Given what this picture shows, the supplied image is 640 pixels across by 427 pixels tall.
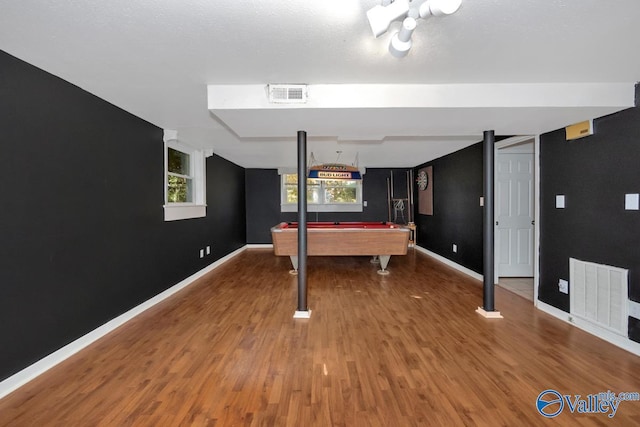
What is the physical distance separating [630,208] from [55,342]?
480 cm

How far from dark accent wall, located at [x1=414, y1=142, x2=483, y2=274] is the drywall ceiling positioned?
1553 mm

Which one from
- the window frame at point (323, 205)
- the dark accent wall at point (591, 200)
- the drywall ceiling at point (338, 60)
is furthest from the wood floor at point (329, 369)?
the window frame at point (323, 205)

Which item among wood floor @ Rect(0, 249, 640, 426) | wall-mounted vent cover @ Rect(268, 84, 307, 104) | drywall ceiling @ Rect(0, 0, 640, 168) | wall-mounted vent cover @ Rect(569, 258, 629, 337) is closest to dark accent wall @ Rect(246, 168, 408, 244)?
wood floor @ Rect(0, 249, 640, 426)

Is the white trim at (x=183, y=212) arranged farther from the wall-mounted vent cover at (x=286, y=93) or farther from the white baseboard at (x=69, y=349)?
the wall-mounted vent cover at (x=286, y=93)

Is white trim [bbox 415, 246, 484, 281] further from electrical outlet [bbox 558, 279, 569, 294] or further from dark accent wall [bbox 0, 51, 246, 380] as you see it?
dark accent wall [bbox 0, 51, 246, 380]

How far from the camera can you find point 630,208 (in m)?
2.41

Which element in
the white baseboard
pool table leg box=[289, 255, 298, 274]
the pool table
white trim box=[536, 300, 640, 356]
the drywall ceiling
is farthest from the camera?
pool table leg box=[289, 255, 298, 274]

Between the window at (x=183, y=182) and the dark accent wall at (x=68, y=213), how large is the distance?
0.73ft

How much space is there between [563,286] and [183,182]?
522 centimetres

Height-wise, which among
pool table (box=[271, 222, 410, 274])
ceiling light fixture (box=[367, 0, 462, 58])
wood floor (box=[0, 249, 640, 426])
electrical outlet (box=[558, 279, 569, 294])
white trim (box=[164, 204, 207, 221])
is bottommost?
wood floor (box=[0, 249, 640, 426])

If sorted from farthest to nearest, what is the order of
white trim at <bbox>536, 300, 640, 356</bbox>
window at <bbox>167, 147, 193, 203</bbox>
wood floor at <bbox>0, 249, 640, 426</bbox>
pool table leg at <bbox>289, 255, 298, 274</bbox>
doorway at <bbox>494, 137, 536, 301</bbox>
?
pool table leg at <bbox>289, 255, 298, 274</bbox> < doorway at <bbox>494, 137, 536, 301</bbox> < window at <bbox>167, 147, 193, 203</bbox> < white trim at <bbox>536, 300, 640, 356</bbox> < wood floor at <bbox>0, 249, 640, 426</bbox>

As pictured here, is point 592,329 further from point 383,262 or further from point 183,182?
point 183,182

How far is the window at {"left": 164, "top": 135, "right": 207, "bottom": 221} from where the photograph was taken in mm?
3996

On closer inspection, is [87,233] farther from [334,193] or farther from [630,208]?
→ [334,193]
